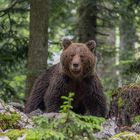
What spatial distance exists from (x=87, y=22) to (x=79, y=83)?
5698 millimetres

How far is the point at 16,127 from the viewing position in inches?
202

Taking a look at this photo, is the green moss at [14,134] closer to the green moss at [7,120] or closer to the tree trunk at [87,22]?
the green moss at [7,120]

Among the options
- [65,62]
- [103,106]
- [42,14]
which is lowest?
[103,106]

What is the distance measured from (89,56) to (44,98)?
1289 millimetres

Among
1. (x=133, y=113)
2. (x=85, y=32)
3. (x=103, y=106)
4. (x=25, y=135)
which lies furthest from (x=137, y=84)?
(x=85, y=32)

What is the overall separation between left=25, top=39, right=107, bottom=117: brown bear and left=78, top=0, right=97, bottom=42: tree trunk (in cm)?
502

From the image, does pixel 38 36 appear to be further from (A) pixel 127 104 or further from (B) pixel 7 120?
(B) pixel 7 120

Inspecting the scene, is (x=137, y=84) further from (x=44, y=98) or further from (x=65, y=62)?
(x=44, y=98)

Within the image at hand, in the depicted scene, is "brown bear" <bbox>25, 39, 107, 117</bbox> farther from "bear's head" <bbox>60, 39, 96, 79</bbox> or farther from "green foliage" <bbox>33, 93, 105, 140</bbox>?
"green foliage" <bbox>33, 93, 105, 140</bbox>

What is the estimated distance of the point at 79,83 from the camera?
346 inches

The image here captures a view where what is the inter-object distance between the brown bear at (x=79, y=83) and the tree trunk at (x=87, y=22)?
502 cm

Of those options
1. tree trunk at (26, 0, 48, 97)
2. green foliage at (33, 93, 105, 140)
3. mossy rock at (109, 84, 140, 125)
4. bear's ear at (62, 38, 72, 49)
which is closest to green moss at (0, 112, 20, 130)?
green foliage at (33, 93, 105, 140)

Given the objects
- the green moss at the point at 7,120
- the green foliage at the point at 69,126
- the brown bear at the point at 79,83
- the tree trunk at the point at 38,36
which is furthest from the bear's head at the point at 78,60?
the green foliage at the point at 69,126

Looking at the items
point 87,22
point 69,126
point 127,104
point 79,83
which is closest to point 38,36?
point 79,83
